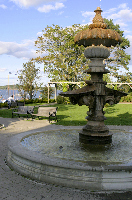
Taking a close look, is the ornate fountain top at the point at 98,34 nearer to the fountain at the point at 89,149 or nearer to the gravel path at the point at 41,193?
the fountain at the point at 89,149

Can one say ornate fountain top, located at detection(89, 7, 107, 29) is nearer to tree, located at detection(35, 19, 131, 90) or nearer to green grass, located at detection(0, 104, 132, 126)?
green grass, located at detection(0, 104, 132, 126)

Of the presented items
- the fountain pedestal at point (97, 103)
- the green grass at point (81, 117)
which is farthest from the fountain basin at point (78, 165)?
the green grass at point (81, 117)

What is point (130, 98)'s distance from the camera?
118 feet

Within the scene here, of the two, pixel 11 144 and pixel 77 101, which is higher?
pixel 77 101

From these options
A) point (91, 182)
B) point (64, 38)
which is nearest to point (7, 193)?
point (91, 182)

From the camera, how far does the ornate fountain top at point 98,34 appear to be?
226 inches

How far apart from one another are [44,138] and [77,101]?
1.87m

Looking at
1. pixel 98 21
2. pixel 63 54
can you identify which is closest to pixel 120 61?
pixel 63 54

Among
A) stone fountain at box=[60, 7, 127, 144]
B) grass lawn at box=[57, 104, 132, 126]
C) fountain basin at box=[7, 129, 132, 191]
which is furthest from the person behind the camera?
Result: grass lawn at box=[57, 104, 132, 126]

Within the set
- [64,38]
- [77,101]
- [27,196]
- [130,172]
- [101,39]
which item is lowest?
[27,196]

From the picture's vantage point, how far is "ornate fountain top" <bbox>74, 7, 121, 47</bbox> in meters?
5.74

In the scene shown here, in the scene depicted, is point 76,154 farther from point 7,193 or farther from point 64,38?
point 64,38

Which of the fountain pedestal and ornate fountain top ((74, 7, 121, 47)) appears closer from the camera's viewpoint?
ornate fountain top ((74, 7, 121, 47))

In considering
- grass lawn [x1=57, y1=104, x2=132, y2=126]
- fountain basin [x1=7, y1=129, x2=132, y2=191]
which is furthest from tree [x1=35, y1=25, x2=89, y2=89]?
fountain basin [x1=7, y1=129, x2=132, y2=191]
